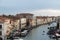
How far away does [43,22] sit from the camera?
9.73 metres

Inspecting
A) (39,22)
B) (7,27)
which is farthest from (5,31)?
(39,22)

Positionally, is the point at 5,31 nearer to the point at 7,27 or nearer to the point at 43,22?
the point at 7,27

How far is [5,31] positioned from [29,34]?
56 centimetres

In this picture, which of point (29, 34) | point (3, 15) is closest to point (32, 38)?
point (29, 34)

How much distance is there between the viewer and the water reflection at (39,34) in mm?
9656

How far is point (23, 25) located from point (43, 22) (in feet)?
1.48

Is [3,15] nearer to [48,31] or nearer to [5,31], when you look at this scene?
[5,31]

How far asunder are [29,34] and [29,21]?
0.30 meters

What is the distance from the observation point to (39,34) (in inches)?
383

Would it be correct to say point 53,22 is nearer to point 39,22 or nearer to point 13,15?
point 39,22

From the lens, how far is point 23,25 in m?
9.75

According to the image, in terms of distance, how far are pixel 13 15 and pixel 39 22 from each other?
1.98 feet

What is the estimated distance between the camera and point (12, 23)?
394 inches

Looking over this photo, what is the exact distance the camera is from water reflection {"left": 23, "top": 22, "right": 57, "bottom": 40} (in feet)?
31.7
